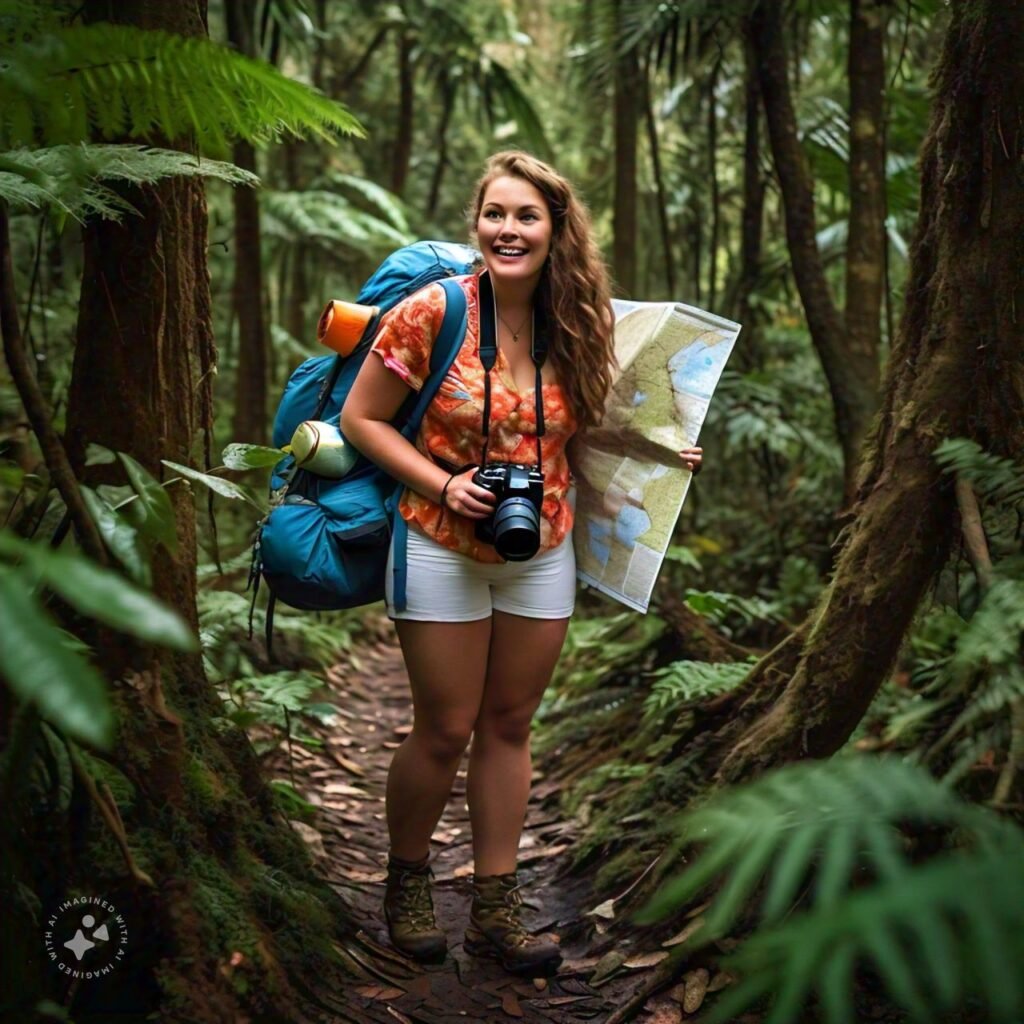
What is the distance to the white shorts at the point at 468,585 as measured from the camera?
9.15ft

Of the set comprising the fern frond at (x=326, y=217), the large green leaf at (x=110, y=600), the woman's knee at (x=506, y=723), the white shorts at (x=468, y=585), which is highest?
the fern frond at (x=326, y=217)

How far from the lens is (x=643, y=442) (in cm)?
302

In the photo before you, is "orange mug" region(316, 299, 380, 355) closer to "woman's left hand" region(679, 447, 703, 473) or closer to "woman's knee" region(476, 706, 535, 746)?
"woman's left hand" region(679, 447, 703, 473)

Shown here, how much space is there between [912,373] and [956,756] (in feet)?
3.07

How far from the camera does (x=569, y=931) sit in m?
3.13

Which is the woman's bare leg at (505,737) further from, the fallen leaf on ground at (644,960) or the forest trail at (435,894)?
the fallen leaf on ground at (644,960)

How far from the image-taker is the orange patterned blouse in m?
2.72

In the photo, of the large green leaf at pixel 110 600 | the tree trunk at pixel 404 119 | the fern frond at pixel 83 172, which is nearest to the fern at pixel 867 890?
the large green leaf at pixel 110 600

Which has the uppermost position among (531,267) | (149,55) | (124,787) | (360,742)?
(149,55)

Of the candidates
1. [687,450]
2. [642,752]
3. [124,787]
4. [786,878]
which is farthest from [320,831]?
[786,878]

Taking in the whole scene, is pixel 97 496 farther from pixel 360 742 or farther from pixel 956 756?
pixel 360 742

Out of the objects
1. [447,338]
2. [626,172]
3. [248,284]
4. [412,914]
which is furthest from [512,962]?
[626,172]

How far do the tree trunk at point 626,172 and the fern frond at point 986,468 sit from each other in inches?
194

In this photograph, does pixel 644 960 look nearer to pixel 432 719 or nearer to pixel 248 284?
pixel 432 719
